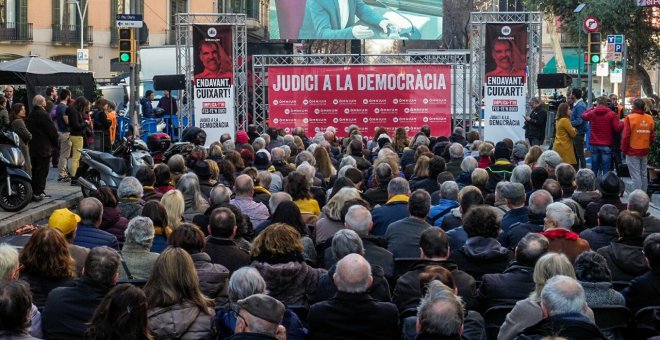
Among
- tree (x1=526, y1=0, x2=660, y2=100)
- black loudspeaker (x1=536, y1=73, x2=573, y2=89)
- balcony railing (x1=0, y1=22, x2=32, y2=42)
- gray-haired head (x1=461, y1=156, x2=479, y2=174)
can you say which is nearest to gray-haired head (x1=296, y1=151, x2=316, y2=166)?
gray-haired head (x1=461, y1=156, x2=479, y2=174)

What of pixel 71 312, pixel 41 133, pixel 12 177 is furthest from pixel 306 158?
pixel 71 312

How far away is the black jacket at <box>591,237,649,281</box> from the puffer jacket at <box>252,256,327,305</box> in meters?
2.27

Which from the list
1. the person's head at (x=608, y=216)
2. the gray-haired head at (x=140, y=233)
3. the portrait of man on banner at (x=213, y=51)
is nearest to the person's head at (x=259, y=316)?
the gray-haired head at (x=140, y=233)

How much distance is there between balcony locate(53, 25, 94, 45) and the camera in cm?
5781

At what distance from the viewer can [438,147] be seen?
58.4 feet

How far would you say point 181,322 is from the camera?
21.6 feet

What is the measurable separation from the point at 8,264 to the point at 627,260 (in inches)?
174

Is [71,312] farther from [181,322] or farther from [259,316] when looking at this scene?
[259,316]

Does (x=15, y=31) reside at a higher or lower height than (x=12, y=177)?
higher

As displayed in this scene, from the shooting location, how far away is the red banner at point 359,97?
26297 millimetres

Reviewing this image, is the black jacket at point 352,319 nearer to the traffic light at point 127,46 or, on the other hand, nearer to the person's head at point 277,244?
the person's head at point 277,244

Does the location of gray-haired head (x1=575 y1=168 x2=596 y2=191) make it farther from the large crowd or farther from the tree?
the tree

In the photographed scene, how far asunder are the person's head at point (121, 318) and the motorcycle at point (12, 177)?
10.0 meters

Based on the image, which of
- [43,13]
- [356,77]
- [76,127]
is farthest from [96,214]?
[43,13]
